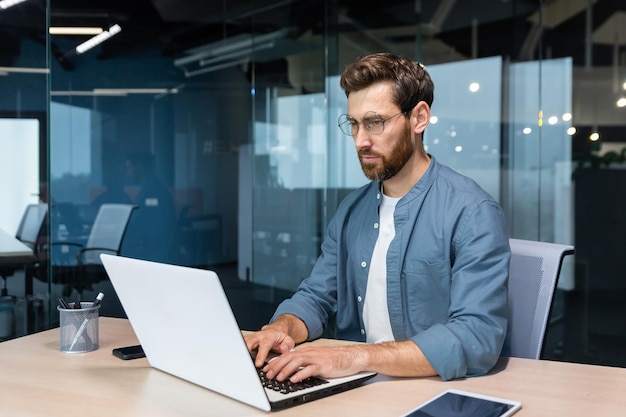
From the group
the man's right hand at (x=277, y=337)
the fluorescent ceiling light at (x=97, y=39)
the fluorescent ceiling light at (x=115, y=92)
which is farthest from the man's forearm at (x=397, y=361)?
the fluorescent ceiling light at (x=97, y=39)

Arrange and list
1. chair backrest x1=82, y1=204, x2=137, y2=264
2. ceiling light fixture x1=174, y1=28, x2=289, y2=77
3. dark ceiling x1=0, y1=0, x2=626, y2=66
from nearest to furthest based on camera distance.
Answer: dark ceiling x1=0, y1=0, x2=626, y2=66
chair backrest x1=82, y1=204, x2=137, y2=264
ceiling light fixture x1=174, y1=28, x2=289, y2=77

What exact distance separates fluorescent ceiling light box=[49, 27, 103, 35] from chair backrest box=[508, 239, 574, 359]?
354cm

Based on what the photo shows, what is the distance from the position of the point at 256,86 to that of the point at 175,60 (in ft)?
2.02

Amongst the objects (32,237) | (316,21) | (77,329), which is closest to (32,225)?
(32,237)

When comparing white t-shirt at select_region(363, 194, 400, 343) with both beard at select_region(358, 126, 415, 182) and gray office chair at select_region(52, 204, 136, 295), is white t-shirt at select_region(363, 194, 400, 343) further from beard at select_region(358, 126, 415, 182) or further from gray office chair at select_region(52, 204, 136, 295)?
gray office chair at select_region(52, 204, 136, 295)

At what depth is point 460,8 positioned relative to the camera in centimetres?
477

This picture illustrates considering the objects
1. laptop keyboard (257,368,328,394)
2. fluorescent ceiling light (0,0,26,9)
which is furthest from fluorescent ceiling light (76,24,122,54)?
laptop keyboard (257,368,328,394)

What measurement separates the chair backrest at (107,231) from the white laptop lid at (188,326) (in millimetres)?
3095

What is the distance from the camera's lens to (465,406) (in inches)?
50.1

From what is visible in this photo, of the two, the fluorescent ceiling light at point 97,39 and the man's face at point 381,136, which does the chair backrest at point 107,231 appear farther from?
the man's face at point 381,136

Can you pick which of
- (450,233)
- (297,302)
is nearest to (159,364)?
(297,302)

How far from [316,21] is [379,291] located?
358 cm

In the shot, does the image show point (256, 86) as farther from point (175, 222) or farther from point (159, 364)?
point (159, 364)

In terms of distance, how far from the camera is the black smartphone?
166 cm
